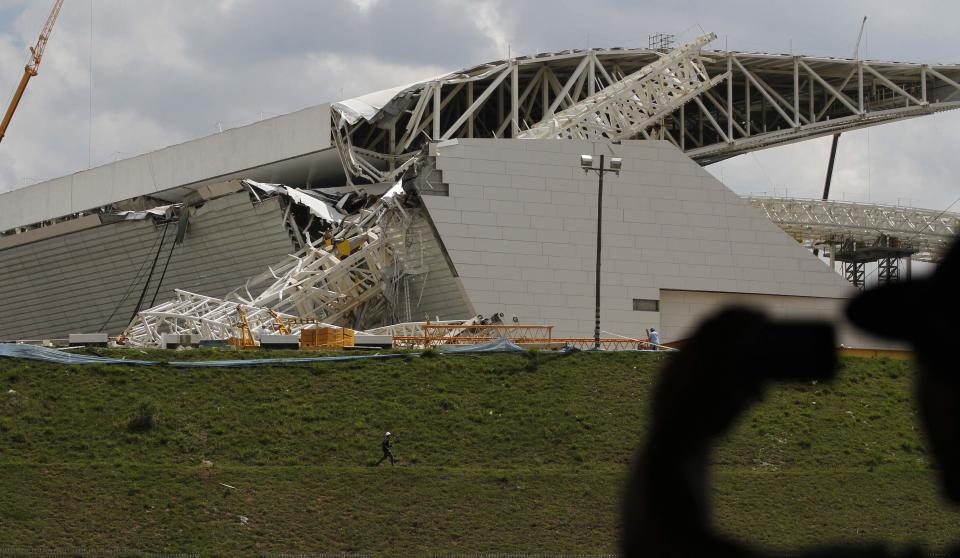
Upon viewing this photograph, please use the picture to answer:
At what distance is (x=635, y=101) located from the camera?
63531 millimetres

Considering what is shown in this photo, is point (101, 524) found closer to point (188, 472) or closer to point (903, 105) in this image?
point (188, 472)

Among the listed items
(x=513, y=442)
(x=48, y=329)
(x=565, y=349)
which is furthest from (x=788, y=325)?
(x=48, y=329)

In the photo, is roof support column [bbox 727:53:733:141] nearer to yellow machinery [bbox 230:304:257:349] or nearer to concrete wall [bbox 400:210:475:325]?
concrete wall [bbox 400:210:475:325]

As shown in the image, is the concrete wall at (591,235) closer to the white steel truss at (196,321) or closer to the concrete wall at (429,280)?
the concrete wall at (429,280)

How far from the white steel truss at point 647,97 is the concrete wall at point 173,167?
2380mm

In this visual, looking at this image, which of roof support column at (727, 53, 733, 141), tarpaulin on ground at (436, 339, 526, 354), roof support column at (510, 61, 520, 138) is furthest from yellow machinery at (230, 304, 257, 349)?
roof support column at (727, 53, 733, 141)

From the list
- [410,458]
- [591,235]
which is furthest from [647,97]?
[410,458]

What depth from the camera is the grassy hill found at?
29406mm

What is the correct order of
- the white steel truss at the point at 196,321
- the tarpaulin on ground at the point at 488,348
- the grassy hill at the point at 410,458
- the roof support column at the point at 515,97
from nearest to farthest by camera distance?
the grassy hill at the point at 410,458, the tarpaulin on ground at the point at 488,348, the white steel truss at the point at 196,321, the roof support column at the point at 515,97

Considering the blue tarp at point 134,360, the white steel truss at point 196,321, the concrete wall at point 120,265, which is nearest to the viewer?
the blue tarp at point 134,360

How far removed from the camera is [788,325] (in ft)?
9.02

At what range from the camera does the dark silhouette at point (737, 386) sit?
272 centimetres

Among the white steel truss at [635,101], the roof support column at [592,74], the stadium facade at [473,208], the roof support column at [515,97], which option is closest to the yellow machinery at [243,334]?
the stadium facade at [473,208]

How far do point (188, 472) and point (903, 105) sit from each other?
5396cm
